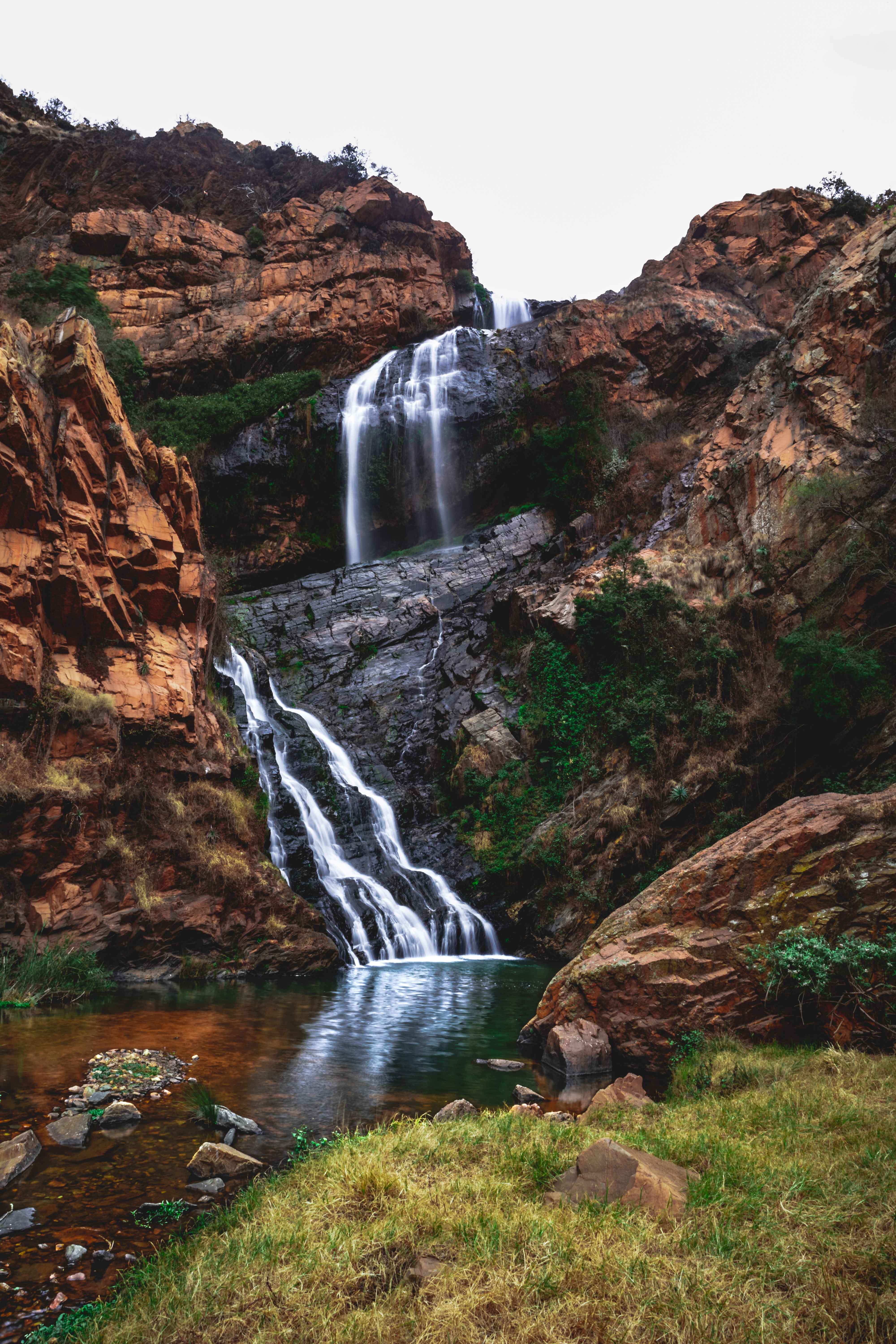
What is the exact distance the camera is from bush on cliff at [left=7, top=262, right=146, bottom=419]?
2553 centimetres

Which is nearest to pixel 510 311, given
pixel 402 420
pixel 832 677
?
pixel 402 420

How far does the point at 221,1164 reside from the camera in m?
5.36

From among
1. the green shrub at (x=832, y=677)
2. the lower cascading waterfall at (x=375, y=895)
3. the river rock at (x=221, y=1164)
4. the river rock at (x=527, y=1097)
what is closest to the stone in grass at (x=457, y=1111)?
the river rock at (x=527, y=1097)

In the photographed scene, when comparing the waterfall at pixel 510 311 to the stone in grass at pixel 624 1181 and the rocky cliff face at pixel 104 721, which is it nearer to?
the rocky cliff face at pixel 104 721

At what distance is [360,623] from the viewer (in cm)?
2720

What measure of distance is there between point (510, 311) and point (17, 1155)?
Result: 128 ft

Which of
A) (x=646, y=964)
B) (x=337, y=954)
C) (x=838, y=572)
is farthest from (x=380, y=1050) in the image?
(x=838, y=572)

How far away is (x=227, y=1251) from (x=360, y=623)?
78.7 feet

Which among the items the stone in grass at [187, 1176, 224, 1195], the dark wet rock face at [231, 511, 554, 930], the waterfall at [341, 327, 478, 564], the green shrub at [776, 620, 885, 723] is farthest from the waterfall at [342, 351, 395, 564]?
the stone in grass at [187, 1176, 224, 1195]

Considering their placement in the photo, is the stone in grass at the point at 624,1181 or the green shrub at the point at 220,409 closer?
the stone in grass at the point at 624,1181

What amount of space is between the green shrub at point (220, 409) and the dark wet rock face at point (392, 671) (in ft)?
23.8

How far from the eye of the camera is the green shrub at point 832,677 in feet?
42.3

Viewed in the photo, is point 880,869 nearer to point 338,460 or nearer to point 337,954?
point 337,954

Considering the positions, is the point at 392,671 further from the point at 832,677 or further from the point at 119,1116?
the point at 119,1116
